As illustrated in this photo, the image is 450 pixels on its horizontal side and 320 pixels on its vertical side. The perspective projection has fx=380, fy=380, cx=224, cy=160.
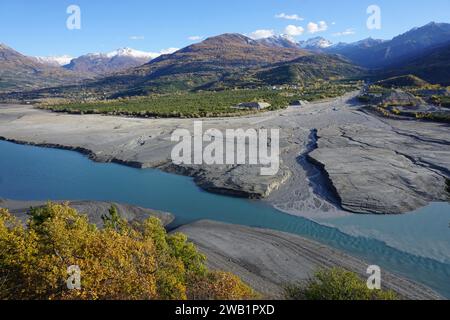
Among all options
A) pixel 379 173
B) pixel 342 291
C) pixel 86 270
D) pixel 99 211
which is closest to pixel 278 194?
pixel 379 173

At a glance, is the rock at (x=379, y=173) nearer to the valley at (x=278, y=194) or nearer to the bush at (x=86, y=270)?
the valley at (x=278, y=194)

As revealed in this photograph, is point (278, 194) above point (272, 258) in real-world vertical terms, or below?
above

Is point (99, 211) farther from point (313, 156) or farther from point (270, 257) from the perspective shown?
point (313, 156)

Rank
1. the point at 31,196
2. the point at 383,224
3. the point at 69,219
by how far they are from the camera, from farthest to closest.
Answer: the point at 31,196 → the point at 383,224 → the point at 69,219

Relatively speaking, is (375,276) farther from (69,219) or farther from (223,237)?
(69,219)

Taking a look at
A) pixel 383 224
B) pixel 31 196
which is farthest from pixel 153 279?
pixel 31 196

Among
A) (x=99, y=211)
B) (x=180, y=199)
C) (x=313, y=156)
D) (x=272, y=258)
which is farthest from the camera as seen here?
(x=313, y=156)

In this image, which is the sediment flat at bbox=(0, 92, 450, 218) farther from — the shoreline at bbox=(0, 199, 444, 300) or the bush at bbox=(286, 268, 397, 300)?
the bush at bbox=(286, 268, 397, 300)
